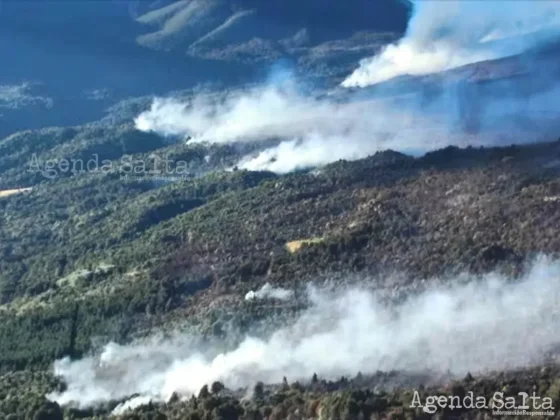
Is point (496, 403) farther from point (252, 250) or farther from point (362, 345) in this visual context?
point (252, 250)

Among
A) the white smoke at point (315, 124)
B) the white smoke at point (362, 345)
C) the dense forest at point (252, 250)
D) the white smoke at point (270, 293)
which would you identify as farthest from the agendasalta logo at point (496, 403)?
the white smoke at point (315, 124)

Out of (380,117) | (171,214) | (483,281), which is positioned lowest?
(483,281)

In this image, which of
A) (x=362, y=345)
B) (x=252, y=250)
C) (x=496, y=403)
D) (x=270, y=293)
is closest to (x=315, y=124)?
(x=252, y=250)

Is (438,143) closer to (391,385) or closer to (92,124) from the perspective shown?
(92,124)

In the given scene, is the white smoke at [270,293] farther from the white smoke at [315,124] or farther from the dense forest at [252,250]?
the white smoke at [315,124]

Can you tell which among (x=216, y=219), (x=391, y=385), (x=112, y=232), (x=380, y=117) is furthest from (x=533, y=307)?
(x=380, y=117)

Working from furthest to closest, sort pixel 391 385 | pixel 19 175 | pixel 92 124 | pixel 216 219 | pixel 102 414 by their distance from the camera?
pixel 92 124, pixel 19 175, pixel 216 219, pixel 102 414, pixel 391 385
